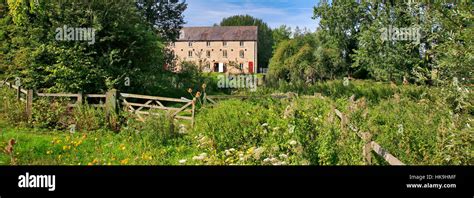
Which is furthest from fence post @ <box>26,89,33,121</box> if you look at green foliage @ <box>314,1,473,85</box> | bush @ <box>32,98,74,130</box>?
green foliage @ <box>314,1,473,85</box>

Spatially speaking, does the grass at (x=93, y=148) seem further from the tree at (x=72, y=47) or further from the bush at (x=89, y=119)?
the tree at (x=72, y=47)

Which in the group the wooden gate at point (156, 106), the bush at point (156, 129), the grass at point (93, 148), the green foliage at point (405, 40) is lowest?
the grass at point (93, 148)

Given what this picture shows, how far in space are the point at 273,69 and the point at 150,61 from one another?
14.1m

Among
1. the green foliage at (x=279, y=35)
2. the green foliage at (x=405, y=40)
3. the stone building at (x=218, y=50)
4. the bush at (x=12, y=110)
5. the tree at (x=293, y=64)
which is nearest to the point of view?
the green foliage at (x=405, y=40)

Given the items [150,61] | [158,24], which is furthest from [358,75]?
[150,61]

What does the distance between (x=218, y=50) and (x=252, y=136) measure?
30208 mm

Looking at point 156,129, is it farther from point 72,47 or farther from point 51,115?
point 72,47

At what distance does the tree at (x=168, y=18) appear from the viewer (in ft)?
102

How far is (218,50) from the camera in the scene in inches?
1426

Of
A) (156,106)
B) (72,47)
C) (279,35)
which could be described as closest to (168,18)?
(279,35)

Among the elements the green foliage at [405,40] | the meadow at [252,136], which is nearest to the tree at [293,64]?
the green foliage at [405,40]

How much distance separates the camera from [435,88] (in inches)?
133

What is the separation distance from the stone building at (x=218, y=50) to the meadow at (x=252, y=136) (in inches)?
573
